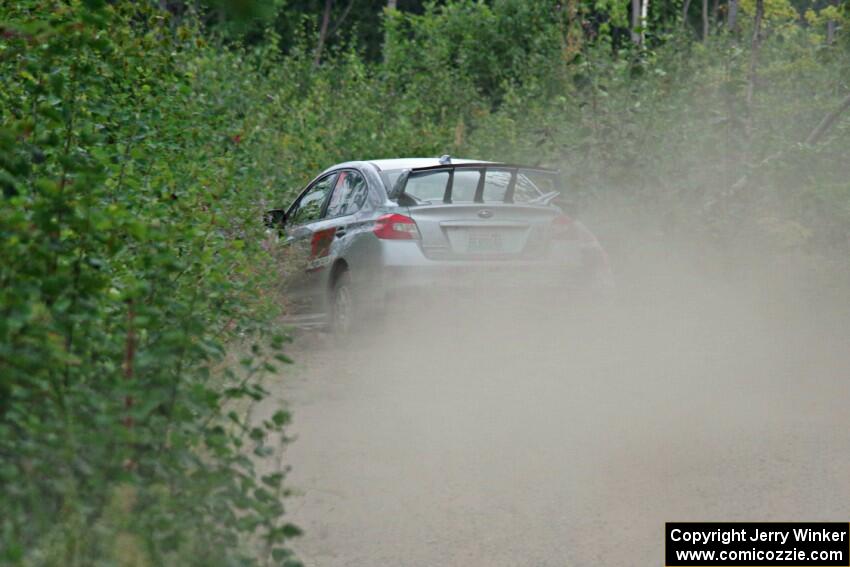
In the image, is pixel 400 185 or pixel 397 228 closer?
pixel 397 228

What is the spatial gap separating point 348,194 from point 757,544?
7.09 metres

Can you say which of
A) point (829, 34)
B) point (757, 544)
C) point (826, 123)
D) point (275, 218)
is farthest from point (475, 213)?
point (829, 34)

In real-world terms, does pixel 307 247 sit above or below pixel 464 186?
below

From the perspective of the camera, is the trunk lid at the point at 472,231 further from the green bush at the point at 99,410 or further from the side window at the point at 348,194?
the green bush at the point at 99,410

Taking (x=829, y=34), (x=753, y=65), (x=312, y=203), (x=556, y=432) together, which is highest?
(x=829, y=34)

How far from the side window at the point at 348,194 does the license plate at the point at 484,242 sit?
1.22 metres

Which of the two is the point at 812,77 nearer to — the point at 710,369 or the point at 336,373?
the point at 710,369

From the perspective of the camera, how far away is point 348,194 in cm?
1241

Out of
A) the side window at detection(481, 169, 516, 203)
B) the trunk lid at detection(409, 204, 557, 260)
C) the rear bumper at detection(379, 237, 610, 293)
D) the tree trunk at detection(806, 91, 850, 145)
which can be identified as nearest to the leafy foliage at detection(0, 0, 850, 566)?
the tree trunk at detection(806, 91, 850, 145)

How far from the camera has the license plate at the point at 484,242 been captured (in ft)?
36.4

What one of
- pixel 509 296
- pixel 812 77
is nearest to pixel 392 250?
pixel 509 296

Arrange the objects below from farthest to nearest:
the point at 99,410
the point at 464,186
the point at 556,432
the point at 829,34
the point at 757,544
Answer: the point at 829,34 → the point at 464,186 → the point at 556,432 → the point at 757,544 → the point at 99,410

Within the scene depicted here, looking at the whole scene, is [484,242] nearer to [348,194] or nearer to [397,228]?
[397,228]

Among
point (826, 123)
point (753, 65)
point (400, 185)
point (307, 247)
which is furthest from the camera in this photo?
point (753, 65)
